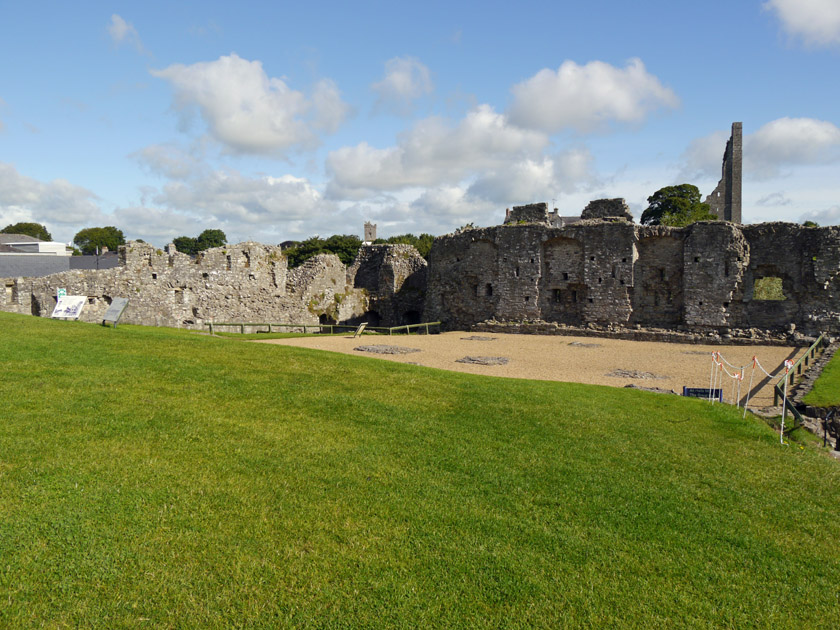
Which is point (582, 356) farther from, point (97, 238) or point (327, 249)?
point (97, 238)

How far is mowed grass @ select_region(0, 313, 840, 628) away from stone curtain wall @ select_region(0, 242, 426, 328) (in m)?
13.0

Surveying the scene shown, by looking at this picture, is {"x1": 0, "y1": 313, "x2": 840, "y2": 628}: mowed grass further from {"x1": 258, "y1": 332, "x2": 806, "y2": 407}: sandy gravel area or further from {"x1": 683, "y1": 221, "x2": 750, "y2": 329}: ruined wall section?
{"x1": 683, "y1": 221, "x2": 750, "y2": 329}: ruined wall section

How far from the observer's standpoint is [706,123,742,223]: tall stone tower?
125ft

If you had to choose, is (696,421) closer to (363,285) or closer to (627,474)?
(627,474)

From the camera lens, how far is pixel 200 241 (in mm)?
90188

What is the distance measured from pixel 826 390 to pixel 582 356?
7.62 meters

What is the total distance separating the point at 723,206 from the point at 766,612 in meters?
45.5

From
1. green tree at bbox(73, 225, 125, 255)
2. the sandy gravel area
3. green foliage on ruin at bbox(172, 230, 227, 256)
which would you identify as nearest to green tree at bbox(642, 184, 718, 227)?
the sandy gravel area

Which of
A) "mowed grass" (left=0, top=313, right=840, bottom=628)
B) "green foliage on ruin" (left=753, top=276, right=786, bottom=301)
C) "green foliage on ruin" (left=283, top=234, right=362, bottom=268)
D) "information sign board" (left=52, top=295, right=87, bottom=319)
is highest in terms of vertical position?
"green foliage on ruin" (left=283, top=234, right=362, bottom=268)

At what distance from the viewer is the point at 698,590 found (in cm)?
440

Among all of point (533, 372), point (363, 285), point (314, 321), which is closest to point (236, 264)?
point (314, 321)

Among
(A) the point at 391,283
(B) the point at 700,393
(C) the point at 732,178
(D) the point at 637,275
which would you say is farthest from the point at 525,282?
(C) the point at 732,178

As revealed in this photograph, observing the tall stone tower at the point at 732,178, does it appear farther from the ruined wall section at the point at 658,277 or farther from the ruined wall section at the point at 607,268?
the ruined wall section at the point at 607,268

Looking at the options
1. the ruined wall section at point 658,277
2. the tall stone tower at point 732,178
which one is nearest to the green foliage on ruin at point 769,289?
the tall stone tower at point 732,178
